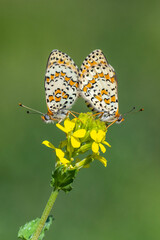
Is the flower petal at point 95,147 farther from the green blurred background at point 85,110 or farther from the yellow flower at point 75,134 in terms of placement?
the green blurred background at point 85,110

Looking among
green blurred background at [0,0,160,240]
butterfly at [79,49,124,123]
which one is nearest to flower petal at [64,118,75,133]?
butterfly at [79,49,124,123]

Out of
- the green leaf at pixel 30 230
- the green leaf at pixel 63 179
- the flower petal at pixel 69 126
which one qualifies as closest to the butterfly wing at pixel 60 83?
the flower petal at pixel 69 126

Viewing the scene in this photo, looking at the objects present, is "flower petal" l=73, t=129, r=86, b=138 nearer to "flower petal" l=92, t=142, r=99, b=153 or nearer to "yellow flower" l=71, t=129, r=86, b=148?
"yellow flower" l=71, t=129, r=86, b=148

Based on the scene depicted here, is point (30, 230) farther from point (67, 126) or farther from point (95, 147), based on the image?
point (67, 126)

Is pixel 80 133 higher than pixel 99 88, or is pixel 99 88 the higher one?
pixel 99 88

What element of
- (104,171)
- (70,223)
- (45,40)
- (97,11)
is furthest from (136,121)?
(97,11)

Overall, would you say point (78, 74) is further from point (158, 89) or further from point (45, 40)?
point (45, 40)

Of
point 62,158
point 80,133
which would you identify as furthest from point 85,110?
point 62,158
